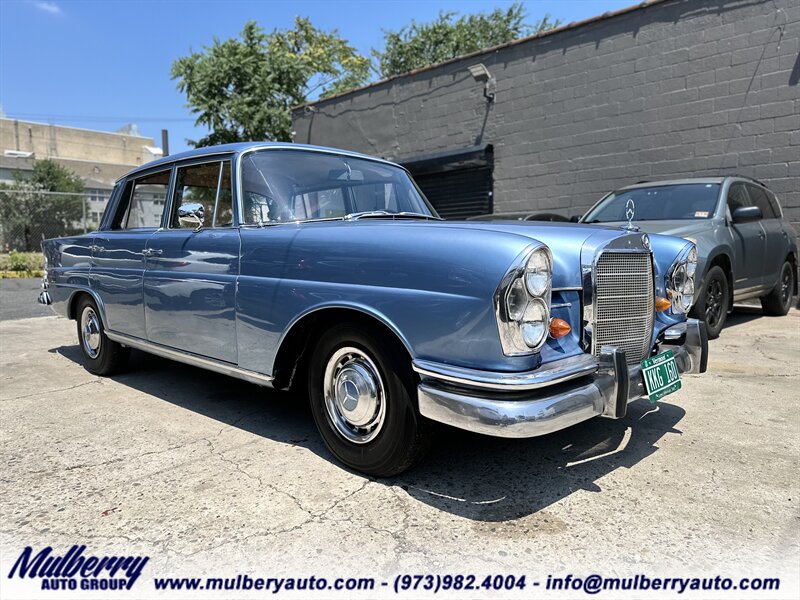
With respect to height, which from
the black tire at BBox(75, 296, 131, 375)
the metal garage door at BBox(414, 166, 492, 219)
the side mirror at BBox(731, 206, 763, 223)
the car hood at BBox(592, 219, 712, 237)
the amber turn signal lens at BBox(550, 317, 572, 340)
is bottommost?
the black tire at BBox(75, 296, 131, 375)

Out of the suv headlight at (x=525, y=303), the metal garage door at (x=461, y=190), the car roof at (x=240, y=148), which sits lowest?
the suv headlight at (x=525, y=303)

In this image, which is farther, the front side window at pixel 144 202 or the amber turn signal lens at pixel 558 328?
the front side window at pixel 144 202

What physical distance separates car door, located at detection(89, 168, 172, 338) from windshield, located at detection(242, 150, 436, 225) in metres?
1.10

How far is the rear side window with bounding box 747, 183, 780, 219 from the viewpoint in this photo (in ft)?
21.3

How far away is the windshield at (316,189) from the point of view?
125 inches

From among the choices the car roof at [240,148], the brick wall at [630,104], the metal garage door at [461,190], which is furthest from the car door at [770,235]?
the car roof at [240,148]

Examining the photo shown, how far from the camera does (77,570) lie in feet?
6.48

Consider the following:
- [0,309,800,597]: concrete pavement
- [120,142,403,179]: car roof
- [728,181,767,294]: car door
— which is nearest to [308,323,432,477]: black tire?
[0,309,800,597]: concrete pavement

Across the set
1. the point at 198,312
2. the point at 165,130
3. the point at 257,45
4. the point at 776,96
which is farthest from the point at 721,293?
the point at 165,130

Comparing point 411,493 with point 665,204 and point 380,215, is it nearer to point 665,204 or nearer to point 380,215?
point 380,215

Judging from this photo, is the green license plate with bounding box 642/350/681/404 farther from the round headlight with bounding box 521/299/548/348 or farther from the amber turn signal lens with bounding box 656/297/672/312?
the round headlight with bounding box 521/299/548/348

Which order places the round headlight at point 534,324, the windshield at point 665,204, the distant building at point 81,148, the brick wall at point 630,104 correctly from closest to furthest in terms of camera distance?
the round headlight at point 534,324 → the windshield at point 665,204 → the brick wall at point 630,104 → the distant building at point 81,148

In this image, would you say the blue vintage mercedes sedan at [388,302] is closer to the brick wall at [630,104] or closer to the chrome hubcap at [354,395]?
the chrome hubcap at [354,395]

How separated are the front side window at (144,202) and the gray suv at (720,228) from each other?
4.22 meters
